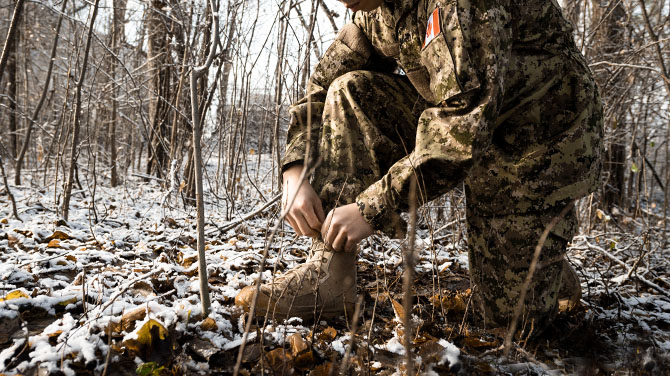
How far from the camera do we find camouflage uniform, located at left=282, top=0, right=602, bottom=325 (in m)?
1.35

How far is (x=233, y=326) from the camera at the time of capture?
1.24 metres

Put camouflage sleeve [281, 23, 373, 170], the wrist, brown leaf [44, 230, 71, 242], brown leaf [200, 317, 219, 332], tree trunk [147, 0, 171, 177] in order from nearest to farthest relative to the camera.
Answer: brown leaf [200, 317, 219, 332] → the wrist → camouflage sleeve [281, 23, 373, 170] → brown leaf [44, 230, 71, 242] → tree trunk [147, 0, 171, 177]

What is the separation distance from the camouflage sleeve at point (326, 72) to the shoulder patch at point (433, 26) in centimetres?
42

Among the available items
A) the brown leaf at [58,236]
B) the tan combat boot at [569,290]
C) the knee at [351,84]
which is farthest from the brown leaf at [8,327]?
the tan combat boot at [569,290]

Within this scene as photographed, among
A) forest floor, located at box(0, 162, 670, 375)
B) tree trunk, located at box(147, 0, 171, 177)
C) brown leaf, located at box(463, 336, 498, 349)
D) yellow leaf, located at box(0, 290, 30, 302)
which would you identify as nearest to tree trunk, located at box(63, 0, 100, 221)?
forest floor, located at box(0, 162, 670, 375)

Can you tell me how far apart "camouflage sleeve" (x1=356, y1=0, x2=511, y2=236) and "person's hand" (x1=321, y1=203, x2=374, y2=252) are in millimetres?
26

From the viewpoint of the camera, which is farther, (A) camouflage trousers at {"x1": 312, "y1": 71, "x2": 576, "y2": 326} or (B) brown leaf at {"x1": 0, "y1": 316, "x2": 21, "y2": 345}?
(A) camouflage trousers at {"x1": 312, "y1": 71, "x2": 576, "y2": 326}

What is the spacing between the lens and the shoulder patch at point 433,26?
47.1 inches

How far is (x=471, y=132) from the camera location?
113cm

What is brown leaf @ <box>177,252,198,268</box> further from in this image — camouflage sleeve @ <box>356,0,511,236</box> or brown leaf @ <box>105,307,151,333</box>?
camouflage sleeve @ <box>356,0,511,236</box>

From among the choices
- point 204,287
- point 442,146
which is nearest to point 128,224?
point 204,287

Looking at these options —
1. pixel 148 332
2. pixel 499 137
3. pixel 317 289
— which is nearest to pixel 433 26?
pixel 499 137

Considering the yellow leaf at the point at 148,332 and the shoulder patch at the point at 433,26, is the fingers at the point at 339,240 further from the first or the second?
the shoulder patch at the point at 433,26

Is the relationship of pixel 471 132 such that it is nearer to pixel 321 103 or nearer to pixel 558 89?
pixel 558 89
